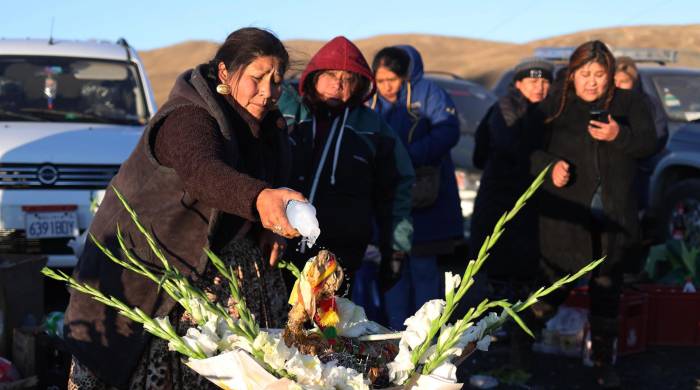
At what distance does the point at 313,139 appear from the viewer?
525 cm

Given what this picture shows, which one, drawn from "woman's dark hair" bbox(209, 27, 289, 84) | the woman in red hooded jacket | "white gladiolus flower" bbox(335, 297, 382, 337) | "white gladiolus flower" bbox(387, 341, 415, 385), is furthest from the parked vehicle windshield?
"white gladiolus flower" bbox(387, 341, 415, 385)

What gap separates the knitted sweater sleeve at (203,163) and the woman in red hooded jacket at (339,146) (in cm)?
187

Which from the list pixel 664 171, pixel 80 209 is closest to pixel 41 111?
pixel 80 209

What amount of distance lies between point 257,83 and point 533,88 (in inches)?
156

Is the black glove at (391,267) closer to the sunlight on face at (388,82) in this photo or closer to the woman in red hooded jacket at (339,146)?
the woman in red hooded jacket at (339,146)

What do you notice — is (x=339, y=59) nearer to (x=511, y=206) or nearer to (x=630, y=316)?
(x=511, y=206)

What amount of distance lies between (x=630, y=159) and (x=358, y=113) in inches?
66.5

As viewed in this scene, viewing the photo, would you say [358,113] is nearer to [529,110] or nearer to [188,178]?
[529,110]

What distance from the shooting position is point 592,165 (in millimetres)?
5984

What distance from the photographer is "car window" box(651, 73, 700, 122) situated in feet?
35.3

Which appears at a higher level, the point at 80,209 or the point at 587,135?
the point at 587,135

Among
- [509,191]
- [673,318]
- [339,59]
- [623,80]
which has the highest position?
[339,59]

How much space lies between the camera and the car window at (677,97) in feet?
35.3

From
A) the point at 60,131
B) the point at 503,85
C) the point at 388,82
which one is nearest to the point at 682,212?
the point at 503,85
